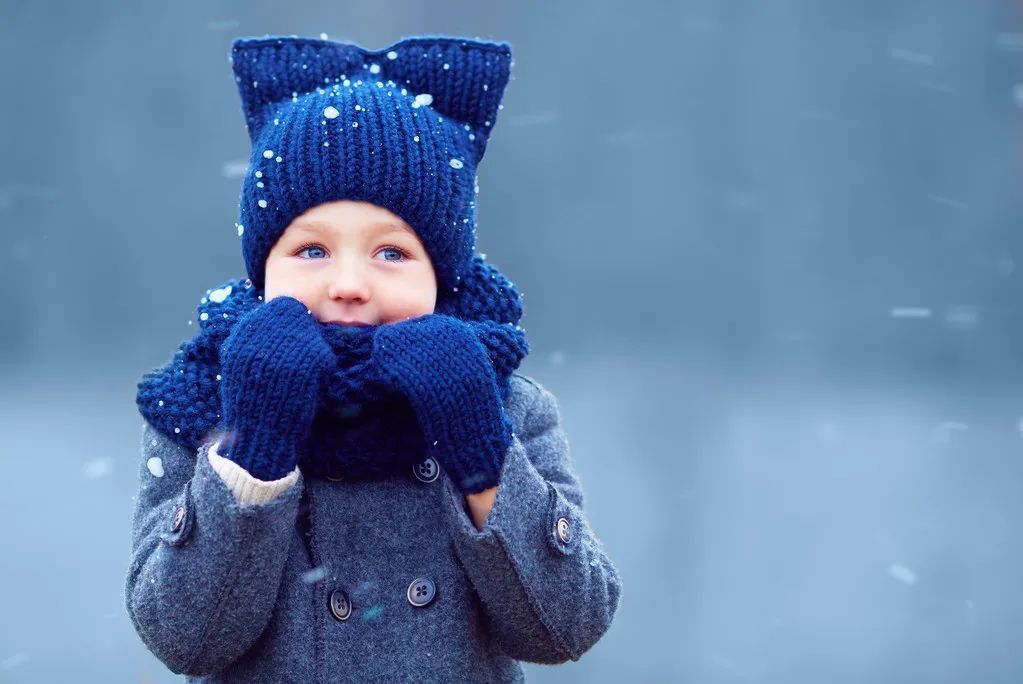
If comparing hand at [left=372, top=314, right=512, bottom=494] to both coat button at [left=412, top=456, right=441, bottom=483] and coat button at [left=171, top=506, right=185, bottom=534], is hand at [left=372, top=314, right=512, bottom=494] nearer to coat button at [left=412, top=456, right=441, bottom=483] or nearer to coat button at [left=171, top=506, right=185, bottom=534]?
coat button at [left=412, top=456, right=441, bottom=483]

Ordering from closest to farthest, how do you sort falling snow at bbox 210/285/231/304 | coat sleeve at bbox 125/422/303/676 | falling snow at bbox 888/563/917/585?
1. coat sleeve at bbox 125/422/303/676
2. falling snow at bbox 210/285/231/304
3. falling snow at bbox 888/563/917/585

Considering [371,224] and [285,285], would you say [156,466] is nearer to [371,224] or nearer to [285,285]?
[285,285]

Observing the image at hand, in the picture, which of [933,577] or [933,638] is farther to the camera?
[933,577]

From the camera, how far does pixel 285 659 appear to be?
1.50m

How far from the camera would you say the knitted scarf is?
1495 millimetres

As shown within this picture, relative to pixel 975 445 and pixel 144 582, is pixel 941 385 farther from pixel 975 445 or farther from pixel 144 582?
pixel 144 582

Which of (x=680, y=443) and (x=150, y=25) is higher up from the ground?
(x=150, y=25)

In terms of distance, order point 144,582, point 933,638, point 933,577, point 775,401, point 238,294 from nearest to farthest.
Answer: point 144,582, point 238,294, point 933,638, point 933,577, point 775,401

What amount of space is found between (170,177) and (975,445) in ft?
8.49

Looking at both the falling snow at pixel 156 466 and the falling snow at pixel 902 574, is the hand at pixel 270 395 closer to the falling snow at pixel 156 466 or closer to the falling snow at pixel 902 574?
the falling snow at pixel 156 466

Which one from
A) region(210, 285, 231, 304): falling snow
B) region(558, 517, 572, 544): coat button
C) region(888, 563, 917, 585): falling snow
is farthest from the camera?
region(888, 563, 917, 585): falling snow

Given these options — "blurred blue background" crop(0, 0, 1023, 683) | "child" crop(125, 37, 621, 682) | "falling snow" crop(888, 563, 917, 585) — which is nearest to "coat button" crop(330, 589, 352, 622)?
"child" crop(125, 37, 621, 682)

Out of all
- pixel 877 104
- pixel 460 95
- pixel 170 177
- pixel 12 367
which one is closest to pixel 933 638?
pixel 877 104

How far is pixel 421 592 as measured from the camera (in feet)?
5.02
